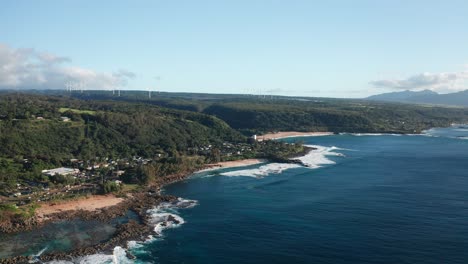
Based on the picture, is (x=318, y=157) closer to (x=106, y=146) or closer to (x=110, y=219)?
(x=106, y=146)

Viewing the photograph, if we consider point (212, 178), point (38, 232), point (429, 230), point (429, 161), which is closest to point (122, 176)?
point (212, 178)

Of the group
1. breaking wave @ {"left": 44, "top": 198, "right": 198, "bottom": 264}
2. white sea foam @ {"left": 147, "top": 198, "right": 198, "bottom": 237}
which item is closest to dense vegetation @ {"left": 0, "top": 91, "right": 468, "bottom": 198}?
white sea foam @ {"left": 147, "top": 198, "right": 198, "bottom": 237}

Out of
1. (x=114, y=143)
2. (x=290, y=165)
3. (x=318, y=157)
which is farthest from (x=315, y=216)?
(x=114, y=143)

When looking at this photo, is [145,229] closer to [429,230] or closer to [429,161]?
[429,230]

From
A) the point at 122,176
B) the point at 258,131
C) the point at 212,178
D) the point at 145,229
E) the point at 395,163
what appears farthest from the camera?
the point at 258,131

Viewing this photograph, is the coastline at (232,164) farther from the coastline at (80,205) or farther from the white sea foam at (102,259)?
the white sea foam at (102,259)

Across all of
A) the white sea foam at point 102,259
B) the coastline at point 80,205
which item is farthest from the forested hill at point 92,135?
the white sea foam at point 102,259

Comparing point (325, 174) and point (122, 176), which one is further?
point (325, 174)
